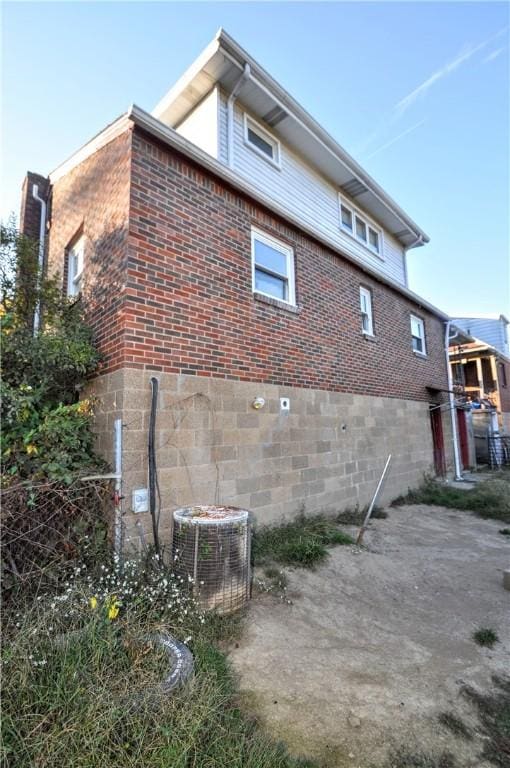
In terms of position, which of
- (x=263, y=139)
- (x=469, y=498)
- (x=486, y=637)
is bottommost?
(x=486, y=637)

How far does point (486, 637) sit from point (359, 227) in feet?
34.4

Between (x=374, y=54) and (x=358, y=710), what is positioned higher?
(x=374, y=54)

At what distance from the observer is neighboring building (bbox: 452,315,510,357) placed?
882 inches

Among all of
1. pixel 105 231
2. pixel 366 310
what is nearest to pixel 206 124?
pixel 105 231

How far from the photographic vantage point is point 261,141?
8352 mm

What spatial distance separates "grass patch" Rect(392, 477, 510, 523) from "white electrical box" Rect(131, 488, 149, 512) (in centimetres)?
643

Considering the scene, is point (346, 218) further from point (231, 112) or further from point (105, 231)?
point (105, 231)

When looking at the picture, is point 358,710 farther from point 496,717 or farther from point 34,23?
point 34,23

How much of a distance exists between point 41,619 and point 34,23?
6646 millimetres

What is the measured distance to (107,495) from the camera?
3.87 metres

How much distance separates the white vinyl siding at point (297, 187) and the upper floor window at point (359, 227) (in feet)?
0.72

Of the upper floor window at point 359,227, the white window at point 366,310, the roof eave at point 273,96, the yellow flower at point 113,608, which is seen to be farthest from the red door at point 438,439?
the yellow flower at point 113,608

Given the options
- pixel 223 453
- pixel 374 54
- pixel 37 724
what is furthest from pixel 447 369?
pixel 37 724

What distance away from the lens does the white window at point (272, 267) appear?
6.14m
